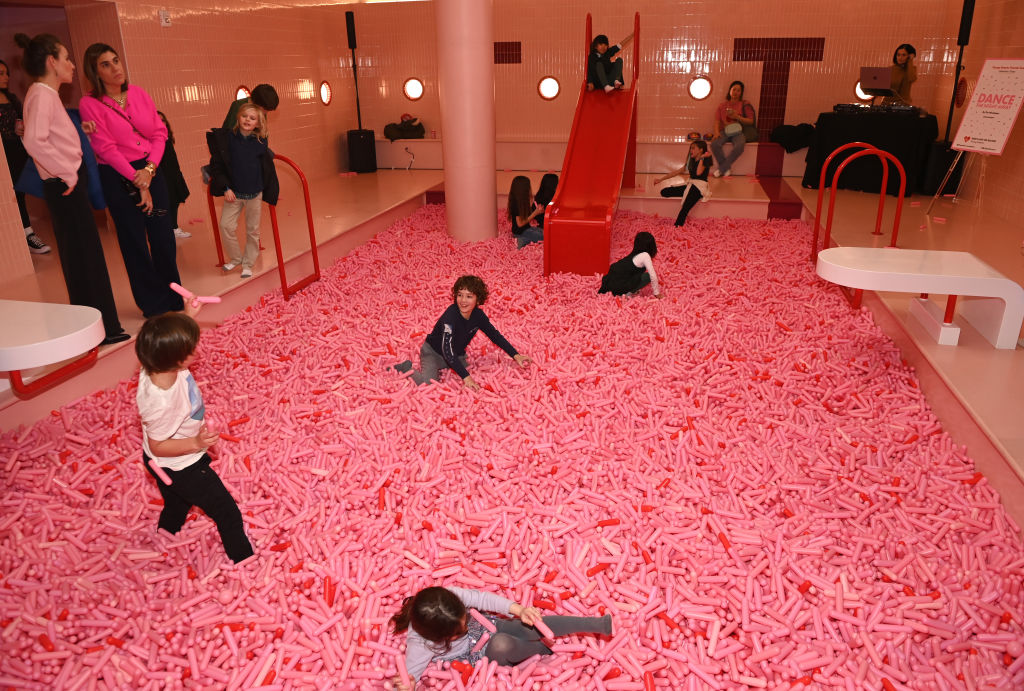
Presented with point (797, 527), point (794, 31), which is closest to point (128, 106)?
point (797, 527)

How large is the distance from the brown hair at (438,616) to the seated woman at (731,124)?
9262 millimetres

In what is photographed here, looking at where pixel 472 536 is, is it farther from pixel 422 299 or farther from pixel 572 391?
pixel 422 299

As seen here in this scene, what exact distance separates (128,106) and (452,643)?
3.89m

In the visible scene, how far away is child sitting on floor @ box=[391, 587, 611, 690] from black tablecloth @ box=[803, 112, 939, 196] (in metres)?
7.93

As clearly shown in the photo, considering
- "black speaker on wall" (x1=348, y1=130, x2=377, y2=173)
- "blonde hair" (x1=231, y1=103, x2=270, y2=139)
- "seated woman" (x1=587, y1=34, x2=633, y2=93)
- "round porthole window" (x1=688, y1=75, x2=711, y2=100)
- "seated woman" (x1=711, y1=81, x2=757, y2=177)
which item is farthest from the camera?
"black speaker on wall" (x1=348, y1=130, x2=377, y2=173)

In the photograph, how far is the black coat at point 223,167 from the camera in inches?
202

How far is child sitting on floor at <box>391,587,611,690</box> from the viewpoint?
2102 mm

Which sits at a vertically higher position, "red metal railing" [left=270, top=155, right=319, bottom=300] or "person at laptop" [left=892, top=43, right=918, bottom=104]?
"person at laptop" [left=892, top=43, right=918, bottom=104]

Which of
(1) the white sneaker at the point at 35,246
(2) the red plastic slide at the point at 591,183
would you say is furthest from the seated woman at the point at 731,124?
(1) the white sneaker at the point at 35,246

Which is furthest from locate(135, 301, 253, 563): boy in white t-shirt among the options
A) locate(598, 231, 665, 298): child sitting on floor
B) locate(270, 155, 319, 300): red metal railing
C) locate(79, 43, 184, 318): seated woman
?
locate(598, 231, 665, 298): child sitting on floor

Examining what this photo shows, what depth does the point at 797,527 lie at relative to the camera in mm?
2861

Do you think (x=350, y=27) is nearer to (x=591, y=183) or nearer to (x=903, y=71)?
(x=591, y=183)

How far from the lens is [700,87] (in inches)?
421

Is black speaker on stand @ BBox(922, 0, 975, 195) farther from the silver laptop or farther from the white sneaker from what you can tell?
the white sneaker
